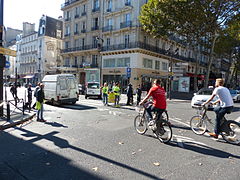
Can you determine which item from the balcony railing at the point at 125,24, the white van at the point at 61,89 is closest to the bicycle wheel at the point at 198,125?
the white van at the point at 61,89

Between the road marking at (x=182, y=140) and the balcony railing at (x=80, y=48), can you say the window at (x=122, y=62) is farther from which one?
the road marking at (x=182, y=140)

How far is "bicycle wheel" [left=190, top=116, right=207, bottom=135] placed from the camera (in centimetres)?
641

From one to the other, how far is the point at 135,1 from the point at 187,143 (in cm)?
2836

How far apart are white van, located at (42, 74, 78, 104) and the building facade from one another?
12.3 meters

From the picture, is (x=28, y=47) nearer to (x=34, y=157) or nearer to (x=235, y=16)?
(x=235, y=16)

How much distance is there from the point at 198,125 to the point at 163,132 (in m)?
1.79

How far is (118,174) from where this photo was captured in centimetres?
354

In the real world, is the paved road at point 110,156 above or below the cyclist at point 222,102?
below

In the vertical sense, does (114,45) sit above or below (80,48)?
below

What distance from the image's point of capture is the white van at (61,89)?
13.0 meters

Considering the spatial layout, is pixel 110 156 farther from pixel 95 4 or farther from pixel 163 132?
pixel 95 4

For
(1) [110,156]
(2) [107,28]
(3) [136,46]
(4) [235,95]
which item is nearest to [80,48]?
(2) [107,28]

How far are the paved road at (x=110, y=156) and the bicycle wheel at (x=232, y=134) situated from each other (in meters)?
0.24

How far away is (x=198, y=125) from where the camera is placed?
6527 mm
